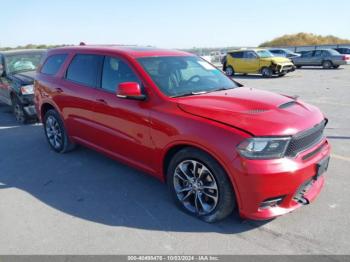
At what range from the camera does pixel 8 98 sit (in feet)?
29.1

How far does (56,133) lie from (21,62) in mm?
4277

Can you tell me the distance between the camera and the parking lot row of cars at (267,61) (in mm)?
19391

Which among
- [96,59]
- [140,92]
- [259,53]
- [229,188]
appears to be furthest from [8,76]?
[259,53]

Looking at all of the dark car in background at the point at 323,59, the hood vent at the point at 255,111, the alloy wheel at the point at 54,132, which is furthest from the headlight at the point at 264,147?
the dark car in background at the point at 323,59

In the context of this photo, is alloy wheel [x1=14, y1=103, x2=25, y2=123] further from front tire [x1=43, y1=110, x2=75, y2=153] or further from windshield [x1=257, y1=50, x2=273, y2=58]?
windshield [x1=257, y1=50, x2=273, y2=58]

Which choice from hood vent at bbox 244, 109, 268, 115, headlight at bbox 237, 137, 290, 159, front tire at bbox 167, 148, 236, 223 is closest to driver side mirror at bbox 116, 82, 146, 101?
front tire at bbox 167, 148, 236, 223

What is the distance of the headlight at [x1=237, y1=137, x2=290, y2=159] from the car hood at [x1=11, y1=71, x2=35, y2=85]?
6506 mm

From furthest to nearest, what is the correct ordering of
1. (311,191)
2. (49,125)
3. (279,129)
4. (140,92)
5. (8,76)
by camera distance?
(8,76) < (49,125) < (140,92) < (311,191) < (279,129)

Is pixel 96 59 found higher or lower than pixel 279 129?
higher

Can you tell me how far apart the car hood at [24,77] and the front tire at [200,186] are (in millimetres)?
5652

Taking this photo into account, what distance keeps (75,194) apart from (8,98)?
18.9 feet

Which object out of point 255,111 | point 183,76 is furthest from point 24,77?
point 255,111

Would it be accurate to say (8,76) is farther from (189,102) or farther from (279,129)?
(279,129)

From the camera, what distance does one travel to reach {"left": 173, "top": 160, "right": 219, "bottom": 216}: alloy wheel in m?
3.46
